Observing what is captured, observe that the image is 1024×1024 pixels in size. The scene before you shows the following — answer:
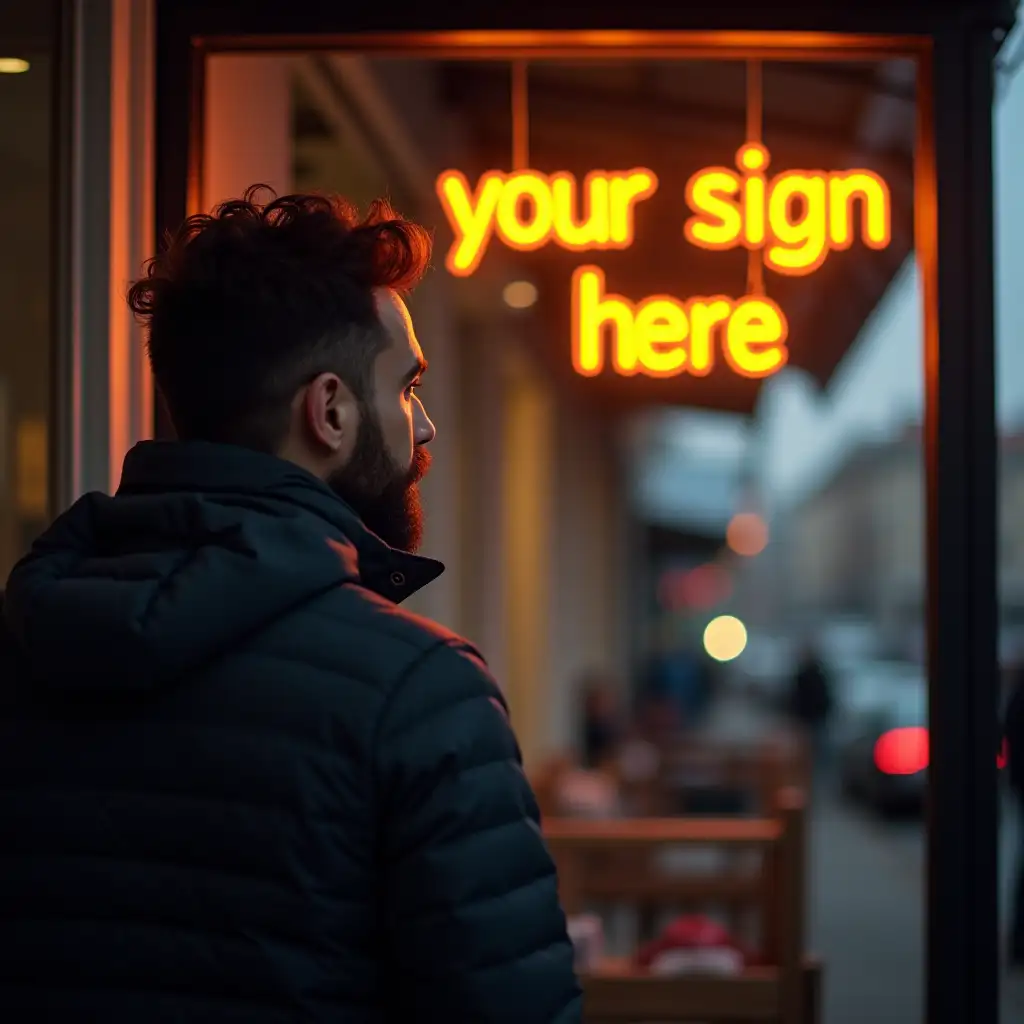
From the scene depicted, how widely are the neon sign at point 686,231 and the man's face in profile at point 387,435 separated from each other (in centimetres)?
181

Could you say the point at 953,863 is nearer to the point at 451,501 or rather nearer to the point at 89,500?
the point at 89,500

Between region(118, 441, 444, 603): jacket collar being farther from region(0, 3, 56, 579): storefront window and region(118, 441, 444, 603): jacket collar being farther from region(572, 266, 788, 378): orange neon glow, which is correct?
region(572, 266, 788, 378): orange neon glow

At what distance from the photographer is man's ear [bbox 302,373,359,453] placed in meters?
1.37

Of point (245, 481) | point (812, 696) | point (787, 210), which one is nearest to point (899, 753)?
point (812, 696)

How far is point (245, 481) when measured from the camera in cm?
133

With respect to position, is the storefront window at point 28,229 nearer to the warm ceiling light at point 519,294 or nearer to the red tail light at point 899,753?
the warm ceiling light at point 519,294

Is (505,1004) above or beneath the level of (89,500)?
beneath

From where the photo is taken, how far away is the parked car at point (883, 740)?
13836 mm

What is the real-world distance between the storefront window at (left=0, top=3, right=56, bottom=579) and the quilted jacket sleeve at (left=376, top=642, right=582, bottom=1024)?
179cm

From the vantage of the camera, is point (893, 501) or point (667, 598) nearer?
point (667, 598)

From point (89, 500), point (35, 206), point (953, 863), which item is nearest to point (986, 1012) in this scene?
point (953, 863)

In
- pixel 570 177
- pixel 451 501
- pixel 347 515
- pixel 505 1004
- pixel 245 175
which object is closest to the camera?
pixel 505 1004

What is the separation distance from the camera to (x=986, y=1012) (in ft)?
8.86

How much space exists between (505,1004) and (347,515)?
48 cm
